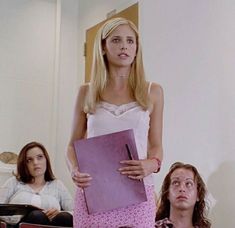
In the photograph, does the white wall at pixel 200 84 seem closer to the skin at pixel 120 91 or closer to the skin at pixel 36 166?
the skin at pixel 36 166

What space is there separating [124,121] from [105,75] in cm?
16

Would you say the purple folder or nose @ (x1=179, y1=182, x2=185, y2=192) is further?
nose @ (x1=179, y1=182, x2=185, y2=192)

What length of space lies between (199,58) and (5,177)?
6.35 feet

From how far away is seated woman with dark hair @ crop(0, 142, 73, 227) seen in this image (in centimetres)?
315

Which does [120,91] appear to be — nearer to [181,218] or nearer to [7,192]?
[181,218]

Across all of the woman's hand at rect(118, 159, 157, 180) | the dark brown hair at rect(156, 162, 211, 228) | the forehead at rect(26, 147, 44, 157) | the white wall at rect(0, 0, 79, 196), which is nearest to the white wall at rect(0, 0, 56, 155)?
the white wall at rect(0, 0, 79, 196)

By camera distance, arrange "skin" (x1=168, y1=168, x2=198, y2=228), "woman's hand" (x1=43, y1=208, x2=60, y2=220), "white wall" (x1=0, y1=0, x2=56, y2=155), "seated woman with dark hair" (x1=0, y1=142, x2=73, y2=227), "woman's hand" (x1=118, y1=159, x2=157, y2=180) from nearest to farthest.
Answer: "woman's hand" (x1=118, y1=159, x2=157, y2=180), "skin" (x1=168, y1=168, x2=198, y2=228), "woman's hand" (x1=43, y1=208, x2=60, y2=220), "seated woman with dark hair" (x1=0, y1=142, x2=73, y2=227), "white wall" (x1=0, y1=0, x2=56, y2=155)

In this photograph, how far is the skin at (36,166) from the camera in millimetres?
3248

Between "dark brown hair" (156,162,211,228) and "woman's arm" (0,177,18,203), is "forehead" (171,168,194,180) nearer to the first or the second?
"dark brown hair" (156,162,211,228)

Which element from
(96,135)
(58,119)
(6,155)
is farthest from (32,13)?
(96,135)

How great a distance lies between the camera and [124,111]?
1247 millimetres

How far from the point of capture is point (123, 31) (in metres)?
1.28

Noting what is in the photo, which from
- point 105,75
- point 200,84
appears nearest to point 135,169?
point 105,75

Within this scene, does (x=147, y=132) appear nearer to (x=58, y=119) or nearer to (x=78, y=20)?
(x=58, y=119)
